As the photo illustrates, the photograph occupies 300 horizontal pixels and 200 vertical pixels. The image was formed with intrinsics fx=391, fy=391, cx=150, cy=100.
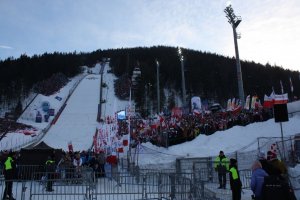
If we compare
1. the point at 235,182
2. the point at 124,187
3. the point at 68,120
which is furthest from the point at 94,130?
the point at 235,182

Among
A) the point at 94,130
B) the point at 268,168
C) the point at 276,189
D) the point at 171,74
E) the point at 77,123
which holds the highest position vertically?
the point at 171,74

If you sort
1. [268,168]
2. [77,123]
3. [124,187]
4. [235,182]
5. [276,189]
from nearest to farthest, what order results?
[276,189] < [268,168] < [235,182] < [124,187] < [77,123]

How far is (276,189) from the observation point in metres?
5.70

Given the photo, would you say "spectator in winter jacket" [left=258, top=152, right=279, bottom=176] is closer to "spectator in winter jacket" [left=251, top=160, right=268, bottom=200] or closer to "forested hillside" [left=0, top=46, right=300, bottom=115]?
"spectator in winter jacket" [left=251, top=160, right=268, bottom=200]

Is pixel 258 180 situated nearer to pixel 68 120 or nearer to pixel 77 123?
pixel 77 123

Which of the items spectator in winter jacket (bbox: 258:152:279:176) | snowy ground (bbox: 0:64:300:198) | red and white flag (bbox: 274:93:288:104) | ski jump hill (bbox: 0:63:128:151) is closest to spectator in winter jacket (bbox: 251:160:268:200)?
spectator in winter jacket (bbox: 258:152:279:176)

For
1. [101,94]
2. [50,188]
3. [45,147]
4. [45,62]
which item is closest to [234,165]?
[50,188]

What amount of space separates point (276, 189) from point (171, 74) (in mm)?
94571

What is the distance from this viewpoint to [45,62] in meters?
113

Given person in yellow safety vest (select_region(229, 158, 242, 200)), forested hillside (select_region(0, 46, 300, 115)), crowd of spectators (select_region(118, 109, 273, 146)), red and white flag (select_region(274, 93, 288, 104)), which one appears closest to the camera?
person in yellow safety vest (select_region(229, 158, 242, 200))

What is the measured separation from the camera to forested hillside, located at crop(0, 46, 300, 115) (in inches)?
3433

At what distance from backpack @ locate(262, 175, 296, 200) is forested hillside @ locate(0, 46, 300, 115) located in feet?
228

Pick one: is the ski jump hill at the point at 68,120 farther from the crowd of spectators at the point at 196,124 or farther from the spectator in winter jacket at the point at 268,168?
the spectator in winter jacket at the point at 268,168

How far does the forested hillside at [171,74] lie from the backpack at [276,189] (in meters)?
69.5
